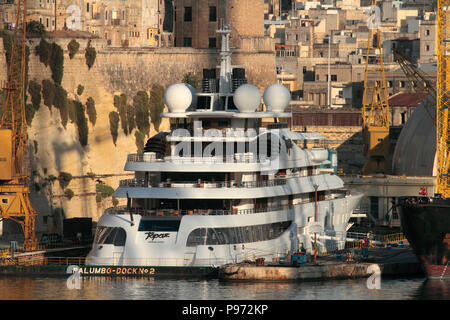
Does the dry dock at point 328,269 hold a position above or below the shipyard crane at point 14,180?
below

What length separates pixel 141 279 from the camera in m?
70.5

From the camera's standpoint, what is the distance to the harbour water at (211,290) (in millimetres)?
67000

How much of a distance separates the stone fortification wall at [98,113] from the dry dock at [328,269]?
2839 centimetres

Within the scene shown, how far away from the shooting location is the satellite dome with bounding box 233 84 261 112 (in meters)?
77.4

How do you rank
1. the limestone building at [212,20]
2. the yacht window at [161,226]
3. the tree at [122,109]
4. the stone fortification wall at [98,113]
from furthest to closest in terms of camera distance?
the limestone building at [212,20] < the tree at [122,109] < the stone fortification wall at [98,113] < the yacht window at [161,226]

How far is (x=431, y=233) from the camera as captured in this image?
238 ft

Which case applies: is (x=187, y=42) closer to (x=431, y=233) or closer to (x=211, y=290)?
(x=431, y=233)

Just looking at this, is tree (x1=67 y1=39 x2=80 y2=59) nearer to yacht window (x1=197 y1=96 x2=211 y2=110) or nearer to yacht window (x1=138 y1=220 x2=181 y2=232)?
yacht window (x1=197 y1=96 x2=211 y2=110)

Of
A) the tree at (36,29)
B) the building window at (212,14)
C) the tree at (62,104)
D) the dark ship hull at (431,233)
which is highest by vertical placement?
the building window at (212,14)

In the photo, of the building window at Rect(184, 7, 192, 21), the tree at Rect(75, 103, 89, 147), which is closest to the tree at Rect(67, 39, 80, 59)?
the tree at Rect(75, 103, 89, 147)

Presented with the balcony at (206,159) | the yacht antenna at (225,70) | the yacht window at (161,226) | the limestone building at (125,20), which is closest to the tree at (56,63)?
the yacht antenna at (225,70)

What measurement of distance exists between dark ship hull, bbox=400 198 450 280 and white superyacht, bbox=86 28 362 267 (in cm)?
556

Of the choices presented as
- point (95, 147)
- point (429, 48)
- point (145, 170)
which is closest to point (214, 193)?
point (145, 170)

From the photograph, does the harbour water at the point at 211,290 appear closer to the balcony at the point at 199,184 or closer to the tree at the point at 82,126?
the balcony at the point at 199,184
